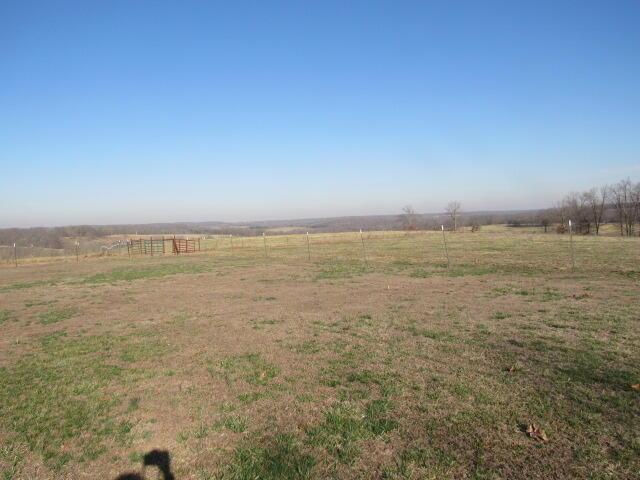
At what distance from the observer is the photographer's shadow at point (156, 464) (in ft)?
11.6

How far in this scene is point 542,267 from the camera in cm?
1720

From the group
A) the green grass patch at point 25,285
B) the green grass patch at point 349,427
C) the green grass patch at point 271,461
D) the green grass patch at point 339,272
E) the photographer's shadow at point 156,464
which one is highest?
the green grass patch at point 349,427

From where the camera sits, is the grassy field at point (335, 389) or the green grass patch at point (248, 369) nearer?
the grassy field at point (335, 389)

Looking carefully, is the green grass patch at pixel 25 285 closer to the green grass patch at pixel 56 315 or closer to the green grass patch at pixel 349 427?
Answer: the green grass patch at pixel 56 315

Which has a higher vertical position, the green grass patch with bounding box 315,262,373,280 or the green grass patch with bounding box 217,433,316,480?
the green grass patch with bounding box 217,433,316,480

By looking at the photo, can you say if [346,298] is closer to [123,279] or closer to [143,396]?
[143,396]

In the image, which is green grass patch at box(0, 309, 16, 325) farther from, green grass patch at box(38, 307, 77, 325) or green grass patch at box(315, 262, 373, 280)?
green grass patch at box(315, 262, 373, 280)

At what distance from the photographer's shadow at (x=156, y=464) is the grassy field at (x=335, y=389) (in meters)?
0.07

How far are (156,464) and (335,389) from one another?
84.3 inches

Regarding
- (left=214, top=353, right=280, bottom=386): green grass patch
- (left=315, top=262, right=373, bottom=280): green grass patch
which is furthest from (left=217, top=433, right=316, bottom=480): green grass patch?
(left=315, top=262, right=373, bottom=280): green grass patch

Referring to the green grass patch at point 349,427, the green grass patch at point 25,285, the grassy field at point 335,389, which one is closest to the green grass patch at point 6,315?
the grassy field at point 335,389

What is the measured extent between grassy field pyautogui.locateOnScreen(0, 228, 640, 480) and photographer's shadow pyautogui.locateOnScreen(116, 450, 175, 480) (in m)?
0.07

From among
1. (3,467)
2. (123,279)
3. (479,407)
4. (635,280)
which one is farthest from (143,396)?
(123,279)

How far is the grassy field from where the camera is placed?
363 cm
